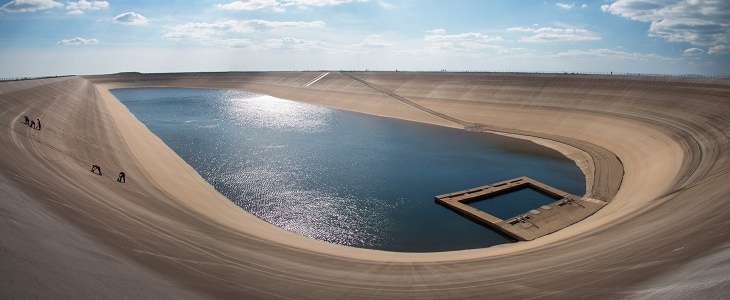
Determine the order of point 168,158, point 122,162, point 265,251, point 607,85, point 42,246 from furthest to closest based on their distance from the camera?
1. point 607,85
2. point 168,158
3. point 122,162
4. point 265,251
5. point 42,246

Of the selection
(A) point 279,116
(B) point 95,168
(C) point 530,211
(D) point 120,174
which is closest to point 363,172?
(C) point 530,211

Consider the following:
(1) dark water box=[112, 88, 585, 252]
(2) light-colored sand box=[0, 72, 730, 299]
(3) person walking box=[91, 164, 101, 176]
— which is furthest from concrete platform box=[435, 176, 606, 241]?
(3) person walking box=[91, 164, 101, 176]

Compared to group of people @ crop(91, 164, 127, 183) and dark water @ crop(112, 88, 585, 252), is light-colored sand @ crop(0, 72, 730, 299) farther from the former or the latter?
dark water @ crop(112, 88, 585, 252)

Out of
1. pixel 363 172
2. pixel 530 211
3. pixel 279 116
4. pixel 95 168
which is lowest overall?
pixel 530 211

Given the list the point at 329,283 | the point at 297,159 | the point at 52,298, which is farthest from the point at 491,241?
the point at 297,159

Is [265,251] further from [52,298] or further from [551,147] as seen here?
[551,147]

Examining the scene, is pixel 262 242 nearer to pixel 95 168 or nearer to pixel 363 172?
pixel 95 168
